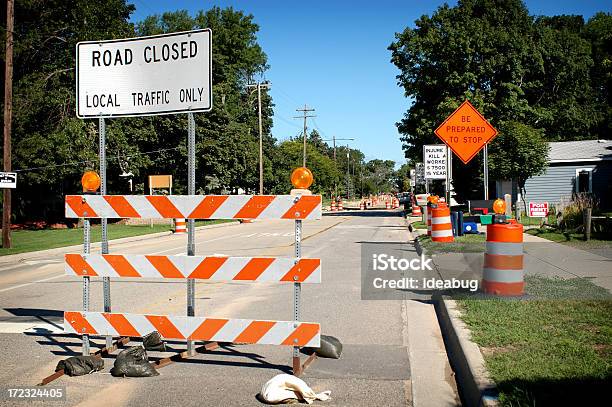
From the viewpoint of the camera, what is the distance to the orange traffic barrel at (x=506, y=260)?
8.60m

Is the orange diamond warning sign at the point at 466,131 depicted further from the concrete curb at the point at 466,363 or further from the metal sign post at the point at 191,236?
the metal sign post at the point at 191,236

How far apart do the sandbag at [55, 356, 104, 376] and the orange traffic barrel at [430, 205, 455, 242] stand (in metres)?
12.8

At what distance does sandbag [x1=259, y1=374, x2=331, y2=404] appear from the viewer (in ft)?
16.5

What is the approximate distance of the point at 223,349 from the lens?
690cm

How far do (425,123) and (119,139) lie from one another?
19.9 m

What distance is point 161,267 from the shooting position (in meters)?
6.12

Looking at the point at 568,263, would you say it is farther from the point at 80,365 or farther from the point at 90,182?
the point at 80,365

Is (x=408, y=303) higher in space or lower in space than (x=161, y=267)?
lower

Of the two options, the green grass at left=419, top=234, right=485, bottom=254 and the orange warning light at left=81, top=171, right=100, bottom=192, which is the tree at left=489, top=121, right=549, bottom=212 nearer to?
the green grass at left=419, top=234, right=485, bottom=254

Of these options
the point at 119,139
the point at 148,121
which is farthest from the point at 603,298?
the point at 148,121

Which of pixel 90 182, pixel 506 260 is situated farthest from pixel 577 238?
pixel 90 182

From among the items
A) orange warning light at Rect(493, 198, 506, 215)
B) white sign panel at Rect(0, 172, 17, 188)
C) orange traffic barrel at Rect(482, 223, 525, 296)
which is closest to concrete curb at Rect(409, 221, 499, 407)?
orange traffic barrel at Rect(482, 223, 525, 296)

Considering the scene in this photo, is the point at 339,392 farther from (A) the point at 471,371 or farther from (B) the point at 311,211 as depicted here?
(B) the point at 311,211

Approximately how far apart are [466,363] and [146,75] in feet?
14.8
